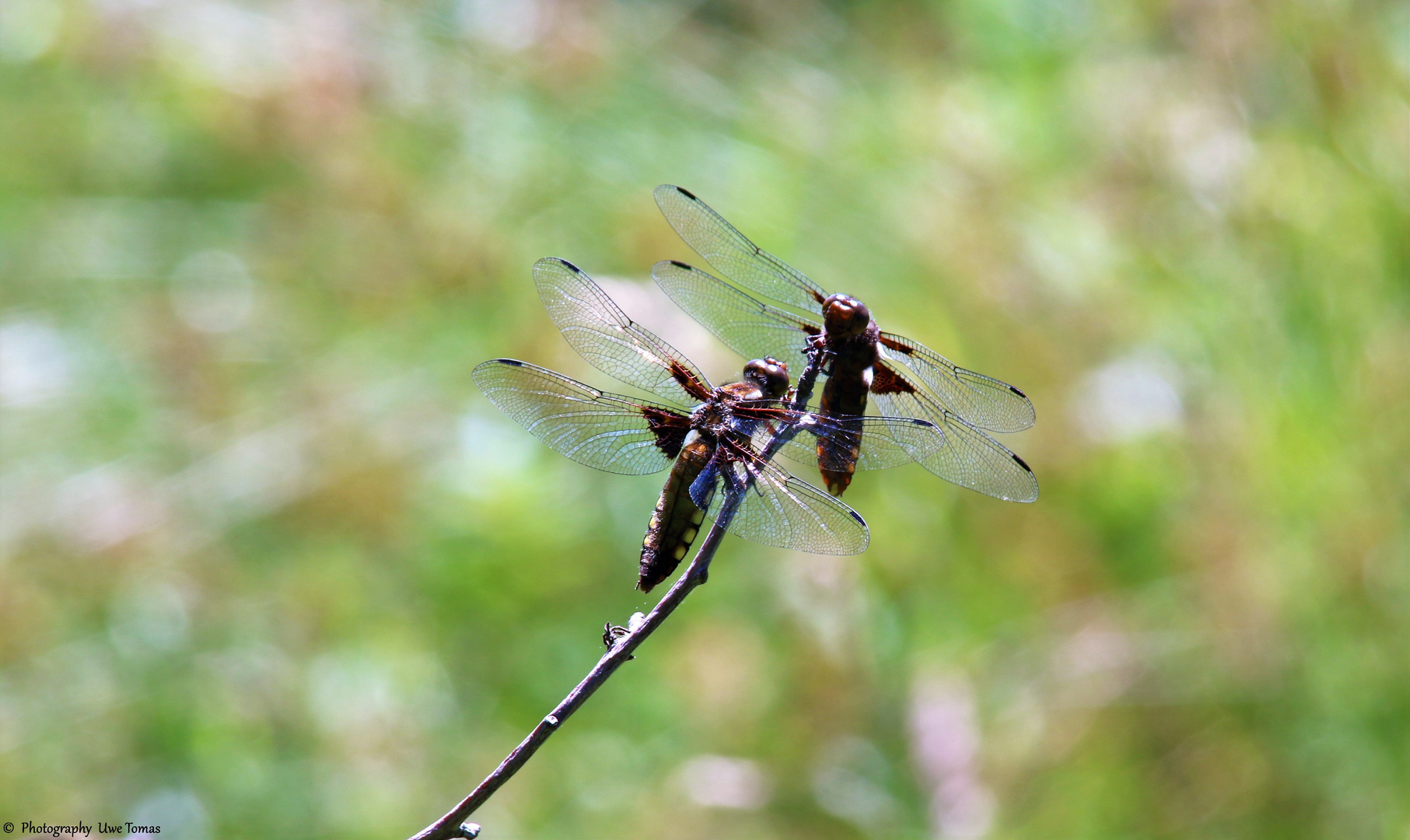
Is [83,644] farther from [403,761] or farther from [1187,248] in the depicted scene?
[1187,248]

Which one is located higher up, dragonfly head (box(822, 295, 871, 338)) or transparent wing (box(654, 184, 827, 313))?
transparent wing (box(654, 184, 827, 313))

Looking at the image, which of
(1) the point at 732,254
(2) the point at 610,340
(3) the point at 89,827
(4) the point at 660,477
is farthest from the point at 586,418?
(3) the point at 89,827

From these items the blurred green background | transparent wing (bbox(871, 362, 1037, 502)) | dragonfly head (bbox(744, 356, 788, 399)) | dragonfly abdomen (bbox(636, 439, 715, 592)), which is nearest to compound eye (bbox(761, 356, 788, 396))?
dragonfly head (bbox(744, 356, 788, 399))

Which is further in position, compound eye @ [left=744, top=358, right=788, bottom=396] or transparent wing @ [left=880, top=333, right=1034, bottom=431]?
transparent wing @ [left=880, top=333, right=1034, bottom=431]

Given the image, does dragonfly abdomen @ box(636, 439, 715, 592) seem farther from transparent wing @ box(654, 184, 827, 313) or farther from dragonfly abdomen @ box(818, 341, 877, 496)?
transparent wing @ box(654, 184, 827, 313)

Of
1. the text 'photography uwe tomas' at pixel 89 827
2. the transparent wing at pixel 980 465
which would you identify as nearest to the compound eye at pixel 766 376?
the transparent wing at pixel 980 465

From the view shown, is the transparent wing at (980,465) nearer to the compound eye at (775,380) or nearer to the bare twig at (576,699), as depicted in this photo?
the compound eye at (775,380)

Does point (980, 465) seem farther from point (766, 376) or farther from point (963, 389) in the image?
point (766, 376)
